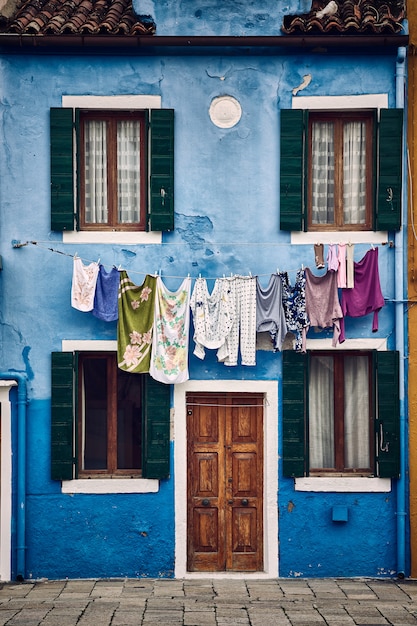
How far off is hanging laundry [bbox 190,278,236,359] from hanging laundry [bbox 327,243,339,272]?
1376 mm

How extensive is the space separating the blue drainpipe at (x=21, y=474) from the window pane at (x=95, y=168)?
2.51 meters

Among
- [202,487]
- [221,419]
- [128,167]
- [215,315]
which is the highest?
[128,167]

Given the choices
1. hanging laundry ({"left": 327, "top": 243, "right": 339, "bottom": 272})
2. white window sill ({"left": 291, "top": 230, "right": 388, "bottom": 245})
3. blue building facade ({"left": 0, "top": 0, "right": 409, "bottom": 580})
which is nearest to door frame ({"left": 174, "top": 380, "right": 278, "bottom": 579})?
blue building facade ({"left": 0, "top": 0, "right": 409, "bottom": 580})

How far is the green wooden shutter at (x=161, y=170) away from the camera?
476 inches

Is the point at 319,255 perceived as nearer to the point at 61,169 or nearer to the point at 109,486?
the point at 61,169

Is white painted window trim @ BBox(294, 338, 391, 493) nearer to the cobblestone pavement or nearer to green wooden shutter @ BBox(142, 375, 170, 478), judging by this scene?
the cobblestone pavement

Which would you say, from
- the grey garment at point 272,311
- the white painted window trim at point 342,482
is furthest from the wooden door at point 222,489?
the grey garment at point 272,311

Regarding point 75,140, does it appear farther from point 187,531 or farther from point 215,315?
point 187,531

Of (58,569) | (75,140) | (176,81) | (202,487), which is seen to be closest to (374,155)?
(176,81)

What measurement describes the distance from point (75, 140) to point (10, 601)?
6.12 metres

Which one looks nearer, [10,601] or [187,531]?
A: [10,601]

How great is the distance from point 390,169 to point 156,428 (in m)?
4.79

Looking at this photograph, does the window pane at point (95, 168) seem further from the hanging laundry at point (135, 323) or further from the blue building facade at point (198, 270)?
the hanging laundry at point (135, 323)

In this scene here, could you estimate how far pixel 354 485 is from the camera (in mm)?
12094
